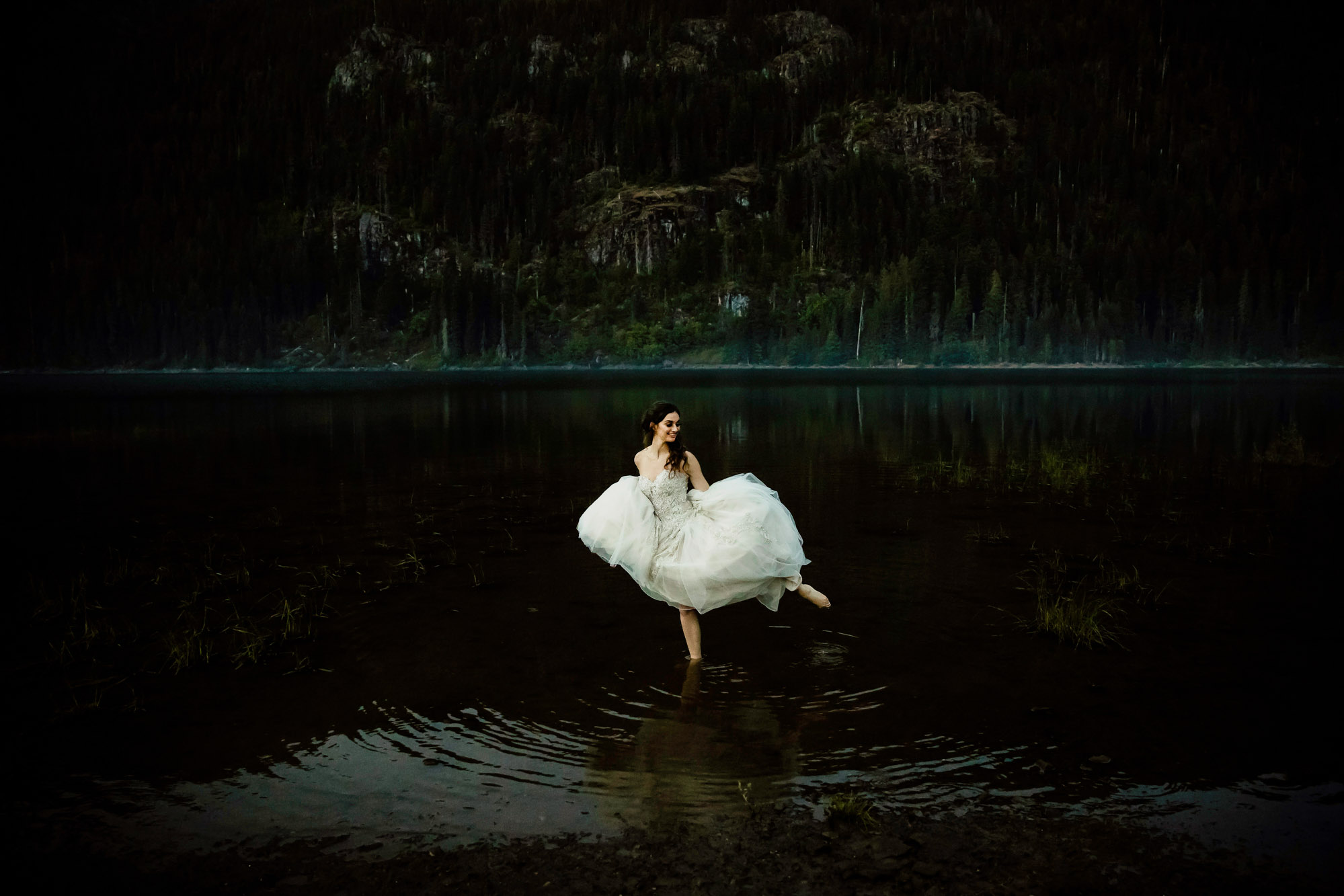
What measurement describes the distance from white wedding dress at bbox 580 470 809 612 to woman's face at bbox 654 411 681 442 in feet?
1.23

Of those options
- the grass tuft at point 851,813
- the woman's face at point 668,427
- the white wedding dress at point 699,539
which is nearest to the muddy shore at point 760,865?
the grass tuft at point 851,813

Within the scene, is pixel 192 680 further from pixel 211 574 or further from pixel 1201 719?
pixel 1201 719

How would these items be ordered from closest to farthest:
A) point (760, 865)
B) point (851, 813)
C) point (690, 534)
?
point (760, 865)
point (851, 813)
point (690, 534)

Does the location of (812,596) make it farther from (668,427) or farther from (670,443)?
(668,427)

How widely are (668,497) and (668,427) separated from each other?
0.78 meters

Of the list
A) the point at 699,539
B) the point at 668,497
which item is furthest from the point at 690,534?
the point at 668,497

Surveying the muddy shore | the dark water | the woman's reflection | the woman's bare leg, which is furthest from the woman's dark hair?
the muddy shore

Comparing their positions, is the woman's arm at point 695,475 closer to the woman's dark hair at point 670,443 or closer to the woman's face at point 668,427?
the woman's dark hair at point 670,443

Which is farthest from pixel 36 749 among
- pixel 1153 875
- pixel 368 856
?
pixel 1153 875

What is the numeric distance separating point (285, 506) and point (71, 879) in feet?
55.4

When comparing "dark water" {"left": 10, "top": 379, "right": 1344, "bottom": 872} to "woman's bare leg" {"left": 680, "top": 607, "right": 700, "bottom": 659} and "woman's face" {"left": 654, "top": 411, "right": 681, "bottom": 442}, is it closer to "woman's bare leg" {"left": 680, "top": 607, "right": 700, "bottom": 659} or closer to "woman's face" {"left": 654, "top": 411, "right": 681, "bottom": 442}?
"woman's bare leg" {"left": 680, "top": 607, "right": 700, "bottom": 659}

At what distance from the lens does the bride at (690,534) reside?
9242 millimetres

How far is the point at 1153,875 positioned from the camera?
560 cm

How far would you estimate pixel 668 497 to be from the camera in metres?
9.66
